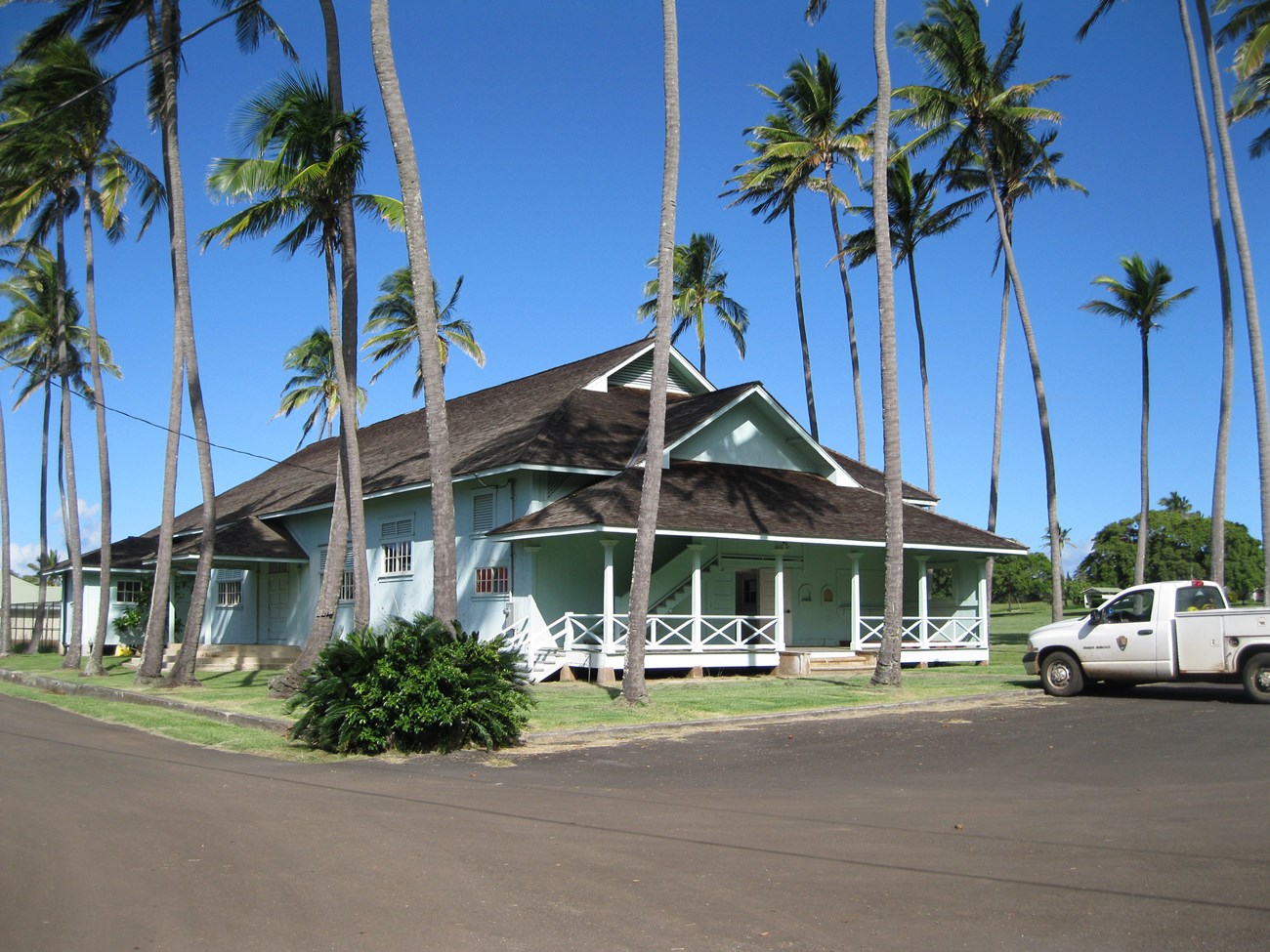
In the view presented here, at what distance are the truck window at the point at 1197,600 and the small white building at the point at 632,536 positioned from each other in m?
7.72

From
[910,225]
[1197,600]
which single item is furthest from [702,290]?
[1197,600]

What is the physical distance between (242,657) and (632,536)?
1410 centimetres

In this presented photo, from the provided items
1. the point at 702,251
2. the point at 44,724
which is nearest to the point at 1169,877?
the point at 44,724

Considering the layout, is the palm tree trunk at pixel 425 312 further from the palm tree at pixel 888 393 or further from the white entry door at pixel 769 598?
the white entry door at pixel 769 598

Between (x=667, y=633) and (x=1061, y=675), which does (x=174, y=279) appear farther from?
(x=1061, y=675)

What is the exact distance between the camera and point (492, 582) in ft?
83.3

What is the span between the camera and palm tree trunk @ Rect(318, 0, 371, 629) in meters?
19.3

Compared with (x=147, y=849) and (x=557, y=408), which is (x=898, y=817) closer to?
(x=147, y=849)

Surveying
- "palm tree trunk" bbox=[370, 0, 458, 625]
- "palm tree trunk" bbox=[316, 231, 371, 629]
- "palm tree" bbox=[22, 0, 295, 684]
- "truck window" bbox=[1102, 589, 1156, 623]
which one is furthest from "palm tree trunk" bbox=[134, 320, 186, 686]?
"truck window" bbox=[1102, 589, 1156, 623]

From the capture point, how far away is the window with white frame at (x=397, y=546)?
28.0 m

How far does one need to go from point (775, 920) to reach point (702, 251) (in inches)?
1707

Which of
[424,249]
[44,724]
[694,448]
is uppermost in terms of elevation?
[424,249]

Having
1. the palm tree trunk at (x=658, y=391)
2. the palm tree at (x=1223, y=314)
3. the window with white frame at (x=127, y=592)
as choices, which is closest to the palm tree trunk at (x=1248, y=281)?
the palm tree at (x=1223, y=314)

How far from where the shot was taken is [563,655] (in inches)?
923
